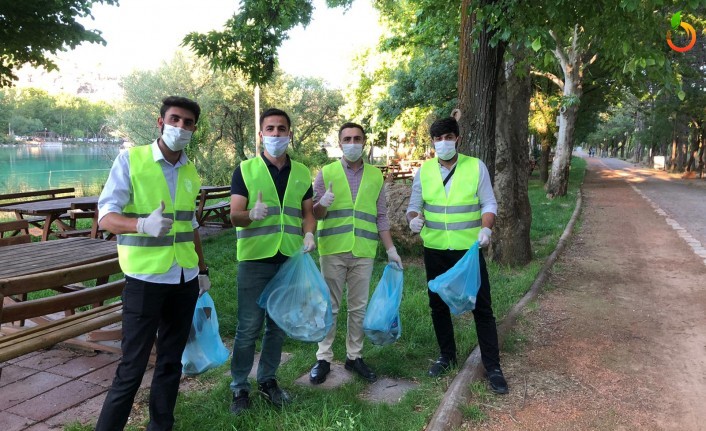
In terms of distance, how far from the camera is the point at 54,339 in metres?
2.98

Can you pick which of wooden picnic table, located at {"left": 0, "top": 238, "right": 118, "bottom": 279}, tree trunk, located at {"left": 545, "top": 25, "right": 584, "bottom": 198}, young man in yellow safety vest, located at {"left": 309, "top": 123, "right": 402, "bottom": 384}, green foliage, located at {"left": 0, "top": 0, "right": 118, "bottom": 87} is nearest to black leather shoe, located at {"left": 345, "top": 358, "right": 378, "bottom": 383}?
young man in yellow safety vest, located at {"left": 309, "top": 123, "right": 402, "bottom": 384}

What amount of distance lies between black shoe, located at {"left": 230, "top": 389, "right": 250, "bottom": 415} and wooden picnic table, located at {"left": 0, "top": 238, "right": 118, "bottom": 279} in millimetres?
1738

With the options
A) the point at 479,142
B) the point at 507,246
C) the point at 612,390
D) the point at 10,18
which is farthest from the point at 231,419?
the point at 10,18

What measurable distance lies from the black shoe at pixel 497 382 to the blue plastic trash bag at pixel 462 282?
0.59 meters

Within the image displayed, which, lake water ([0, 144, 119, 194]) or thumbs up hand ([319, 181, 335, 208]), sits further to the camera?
A: lake water ([0, 144, 119, 194])

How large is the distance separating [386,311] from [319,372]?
0.66 m

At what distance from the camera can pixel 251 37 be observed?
7.65m

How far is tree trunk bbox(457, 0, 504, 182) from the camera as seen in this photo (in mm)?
5492

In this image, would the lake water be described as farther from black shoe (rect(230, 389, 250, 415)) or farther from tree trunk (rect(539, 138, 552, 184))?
black shoe (rect(230, 389, 250, 415))

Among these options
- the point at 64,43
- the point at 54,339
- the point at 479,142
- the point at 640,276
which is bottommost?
the point at 640,276

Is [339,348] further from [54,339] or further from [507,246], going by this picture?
[507,246]

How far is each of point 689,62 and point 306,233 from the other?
23676 mm

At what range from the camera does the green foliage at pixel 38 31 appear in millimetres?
9367

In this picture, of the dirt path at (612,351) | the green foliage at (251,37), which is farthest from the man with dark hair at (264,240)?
the green foliage at (251,37)
